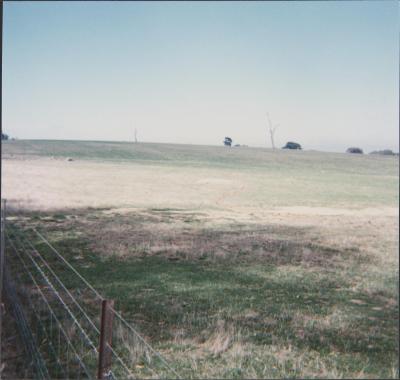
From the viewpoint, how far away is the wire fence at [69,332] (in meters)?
4.82

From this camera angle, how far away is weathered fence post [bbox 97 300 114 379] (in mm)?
2217

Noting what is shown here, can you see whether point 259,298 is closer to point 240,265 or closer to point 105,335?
point 240,265

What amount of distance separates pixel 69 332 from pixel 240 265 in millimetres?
3447

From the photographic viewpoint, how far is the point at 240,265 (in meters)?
8.28

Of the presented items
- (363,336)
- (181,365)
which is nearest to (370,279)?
(363,336)

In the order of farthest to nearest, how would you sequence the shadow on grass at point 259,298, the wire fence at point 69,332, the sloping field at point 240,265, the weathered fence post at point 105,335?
the shadow on grass at point 259,298 → the sloping field at point 240,265 → the wire fence at point 69,332 → the weathered fence post at point 105,335

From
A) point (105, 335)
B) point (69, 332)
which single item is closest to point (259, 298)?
point (69, 332)

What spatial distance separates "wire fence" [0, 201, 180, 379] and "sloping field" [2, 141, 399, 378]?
0.36m

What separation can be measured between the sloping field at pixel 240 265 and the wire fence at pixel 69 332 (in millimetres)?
355

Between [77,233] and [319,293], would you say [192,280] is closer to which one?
[319,293]

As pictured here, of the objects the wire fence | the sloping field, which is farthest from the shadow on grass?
the wire fence

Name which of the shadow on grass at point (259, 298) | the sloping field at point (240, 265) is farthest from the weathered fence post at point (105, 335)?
the shadow on grass at point (259, 298)

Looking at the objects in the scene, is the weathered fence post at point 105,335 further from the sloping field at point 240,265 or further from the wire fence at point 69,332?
the sloping field at point 240,265

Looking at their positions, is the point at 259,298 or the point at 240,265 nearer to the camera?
the point at 259,298
